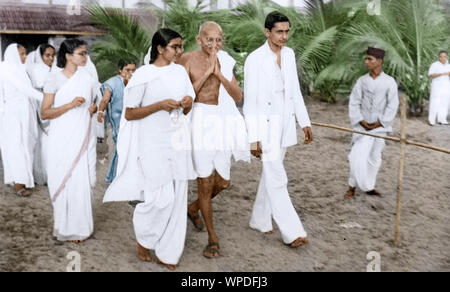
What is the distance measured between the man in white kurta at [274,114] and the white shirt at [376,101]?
1306mm

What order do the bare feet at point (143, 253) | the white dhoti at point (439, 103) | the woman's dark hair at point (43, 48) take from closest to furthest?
the bare feet at point (143, 253) → the woman's dark hair at point (43, 48) → the white dhoti at point (439, 103)

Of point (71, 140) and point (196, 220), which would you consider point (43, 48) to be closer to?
point (71, 140)

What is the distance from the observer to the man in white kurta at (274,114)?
136 inches

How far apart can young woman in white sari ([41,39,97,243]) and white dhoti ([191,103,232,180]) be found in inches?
28.6

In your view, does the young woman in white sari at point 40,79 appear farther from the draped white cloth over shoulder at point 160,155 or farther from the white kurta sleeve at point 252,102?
the white kurta sleeve at point 252,102

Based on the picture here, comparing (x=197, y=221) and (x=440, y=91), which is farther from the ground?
(x=440, y=91)

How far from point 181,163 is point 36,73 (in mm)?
2274

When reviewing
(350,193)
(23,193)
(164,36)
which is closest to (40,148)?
(23,193)

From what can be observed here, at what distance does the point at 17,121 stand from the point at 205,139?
2.22 m

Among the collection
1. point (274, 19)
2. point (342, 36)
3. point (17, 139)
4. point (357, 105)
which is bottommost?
point (17, 139)

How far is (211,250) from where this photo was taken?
3.35 metres

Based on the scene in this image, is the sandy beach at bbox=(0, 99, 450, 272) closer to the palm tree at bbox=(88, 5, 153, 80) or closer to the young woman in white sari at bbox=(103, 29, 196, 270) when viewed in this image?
the young woman in white sari at bbox=(103, 29, 196, 270)

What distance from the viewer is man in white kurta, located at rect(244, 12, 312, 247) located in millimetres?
3457

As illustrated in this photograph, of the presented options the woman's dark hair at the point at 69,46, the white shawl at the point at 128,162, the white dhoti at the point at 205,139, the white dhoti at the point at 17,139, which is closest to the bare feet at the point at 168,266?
the white shawl at the point at 128,162
